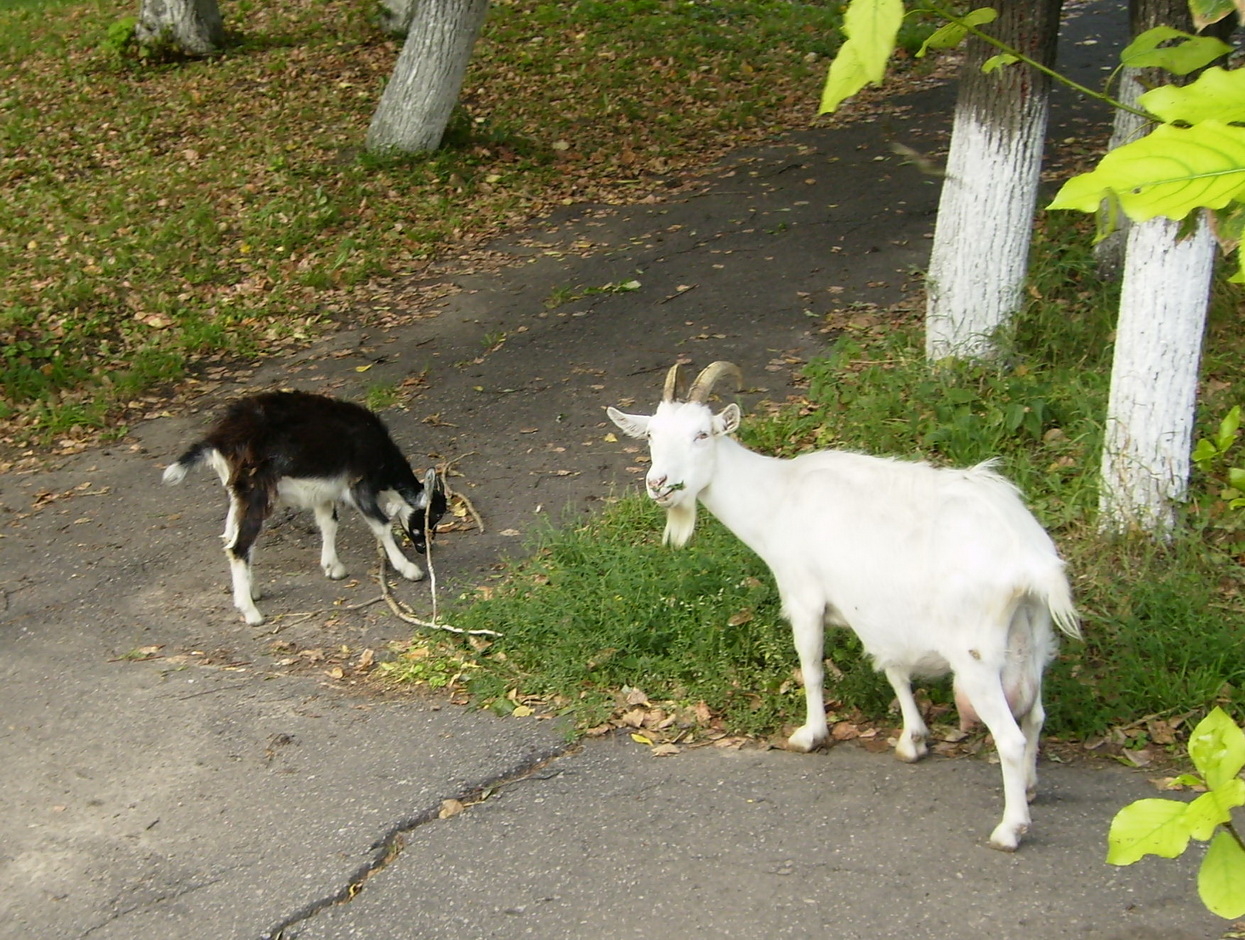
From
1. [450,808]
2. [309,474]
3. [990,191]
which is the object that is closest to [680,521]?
[450,808]

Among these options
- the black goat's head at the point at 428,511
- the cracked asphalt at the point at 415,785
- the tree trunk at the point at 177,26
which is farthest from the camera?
the tree trunk at the point at 177,26

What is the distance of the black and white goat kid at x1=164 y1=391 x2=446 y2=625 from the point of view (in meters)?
6.59

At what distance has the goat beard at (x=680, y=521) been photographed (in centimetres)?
503

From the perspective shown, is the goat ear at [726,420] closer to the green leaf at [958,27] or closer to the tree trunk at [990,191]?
the tree trunk at [990,191]

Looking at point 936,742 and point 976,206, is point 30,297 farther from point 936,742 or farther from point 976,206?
point 936,742

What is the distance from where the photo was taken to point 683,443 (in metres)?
4.89

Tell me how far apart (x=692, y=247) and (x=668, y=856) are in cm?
776

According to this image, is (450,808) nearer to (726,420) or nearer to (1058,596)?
(726,420)

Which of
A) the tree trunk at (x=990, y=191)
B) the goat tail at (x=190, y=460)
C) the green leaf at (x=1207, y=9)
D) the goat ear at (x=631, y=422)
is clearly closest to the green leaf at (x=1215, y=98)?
the green leaf at (x=1207, y=9)

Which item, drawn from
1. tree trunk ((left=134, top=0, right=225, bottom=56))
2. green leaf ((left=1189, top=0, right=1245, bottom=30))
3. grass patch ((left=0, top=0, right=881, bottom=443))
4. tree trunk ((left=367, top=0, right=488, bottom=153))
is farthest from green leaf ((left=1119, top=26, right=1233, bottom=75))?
tree trunk ((left=134, top=0, right=225, bottom=56))

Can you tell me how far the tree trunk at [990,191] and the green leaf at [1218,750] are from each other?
19.4ft

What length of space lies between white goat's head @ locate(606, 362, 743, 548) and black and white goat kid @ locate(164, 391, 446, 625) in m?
2.27

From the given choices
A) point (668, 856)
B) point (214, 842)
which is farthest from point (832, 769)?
point (214, 842)

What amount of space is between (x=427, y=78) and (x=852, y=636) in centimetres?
950
